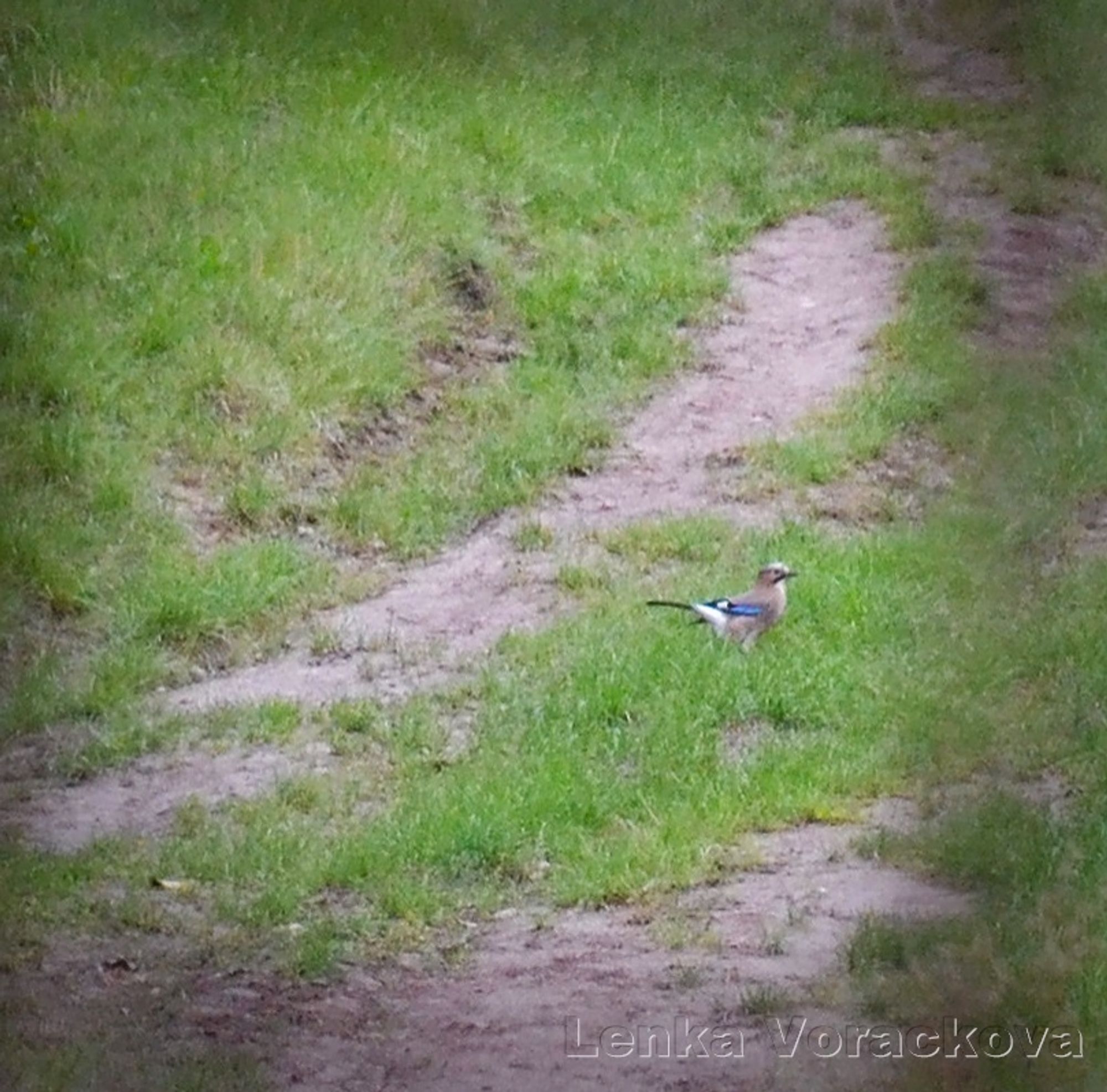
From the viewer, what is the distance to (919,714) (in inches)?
175

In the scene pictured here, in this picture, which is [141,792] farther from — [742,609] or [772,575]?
[772,575]

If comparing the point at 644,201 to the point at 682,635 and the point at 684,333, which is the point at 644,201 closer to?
the point at 684,333

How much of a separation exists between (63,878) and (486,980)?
1.00 meters

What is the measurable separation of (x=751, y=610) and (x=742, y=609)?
0.08ft

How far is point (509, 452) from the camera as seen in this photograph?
6.95m

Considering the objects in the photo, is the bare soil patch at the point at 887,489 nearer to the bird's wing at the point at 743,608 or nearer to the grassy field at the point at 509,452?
the grassy field at the point at 509,452

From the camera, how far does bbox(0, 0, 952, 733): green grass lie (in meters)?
5.58

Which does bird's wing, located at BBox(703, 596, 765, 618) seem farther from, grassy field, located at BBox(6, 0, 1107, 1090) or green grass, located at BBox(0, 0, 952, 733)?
green grass, located at BBox(0, 0, 952, 733)

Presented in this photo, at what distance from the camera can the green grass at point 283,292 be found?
18.3 feet

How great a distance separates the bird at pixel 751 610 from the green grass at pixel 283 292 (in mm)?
1248

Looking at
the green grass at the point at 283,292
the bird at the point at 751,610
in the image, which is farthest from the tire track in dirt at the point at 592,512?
the bird at the point at 751,610

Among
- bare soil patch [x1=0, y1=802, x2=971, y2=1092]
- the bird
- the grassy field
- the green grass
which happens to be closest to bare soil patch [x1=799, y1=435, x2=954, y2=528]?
the grassy field

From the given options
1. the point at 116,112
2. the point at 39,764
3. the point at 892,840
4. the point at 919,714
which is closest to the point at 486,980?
the point at 892,840

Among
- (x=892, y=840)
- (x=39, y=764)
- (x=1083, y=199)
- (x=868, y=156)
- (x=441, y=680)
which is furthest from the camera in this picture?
(x=868, y=156)
